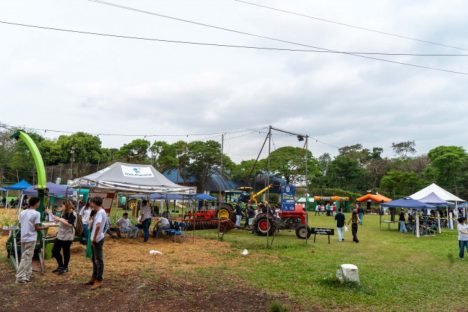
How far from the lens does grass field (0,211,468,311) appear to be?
693 cm

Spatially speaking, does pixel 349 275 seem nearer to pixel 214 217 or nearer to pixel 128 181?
pixel 128 181

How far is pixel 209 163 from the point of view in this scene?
47844 mm

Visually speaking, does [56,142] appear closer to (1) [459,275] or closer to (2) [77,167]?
(2) [77,167]

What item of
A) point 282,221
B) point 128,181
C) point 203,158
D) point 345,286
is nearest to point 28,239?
point 345,286

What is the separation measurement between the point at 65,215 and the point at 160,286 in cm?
416

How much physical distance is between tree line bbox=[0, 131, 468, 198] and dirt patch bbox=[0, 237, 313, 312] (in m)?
33.6

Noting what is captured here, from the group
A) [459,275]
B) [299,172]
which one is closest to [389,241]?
[459,275]

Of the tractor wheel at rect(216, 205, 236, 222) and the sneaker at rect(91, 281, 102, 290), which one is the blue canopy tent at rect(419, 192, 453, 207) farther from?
the sneaker at rect(91, 281, 102, 290)

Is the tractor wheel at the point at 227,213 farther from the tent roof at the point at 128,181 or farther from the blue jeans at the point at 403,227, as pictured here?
the blue jeans at the point at 403,227

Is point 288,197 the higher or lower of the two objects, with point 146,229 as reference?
higher

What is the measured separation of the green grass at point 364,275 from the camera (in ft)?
23.2

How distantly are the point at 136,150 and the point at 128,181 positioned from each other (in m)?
38.3

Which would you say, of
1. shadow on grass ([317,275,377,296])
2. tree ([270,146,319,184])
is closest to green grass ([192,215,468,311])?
shadow on grass ([317,275,377,296])

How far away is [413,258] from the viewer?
1238 centimetres
